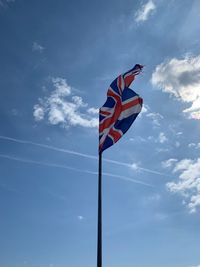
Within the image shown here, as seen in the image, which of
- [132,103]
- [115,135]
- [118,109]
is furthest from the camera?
[118,109]

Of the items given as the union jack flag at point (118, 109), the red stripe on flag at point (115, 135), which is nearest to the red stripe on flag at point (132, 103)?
the union jack flag at point (118, 109)

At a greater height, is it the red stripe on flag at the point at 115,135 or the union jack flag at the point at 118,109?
the union jack flag at the point at 118,109

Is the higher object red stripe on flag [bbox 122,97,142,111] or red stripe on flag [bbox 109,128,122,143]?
red stripe on flag [bbox 122,97,142,111]

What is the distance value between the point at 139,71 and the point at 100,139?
523cm

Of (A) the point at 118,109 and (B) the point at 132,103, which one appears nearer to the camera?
(B) the point at 132,103

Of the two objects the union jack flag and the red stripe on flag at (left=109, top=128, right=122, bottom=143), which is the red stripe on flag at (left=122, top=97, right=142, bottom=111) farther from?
Result: the red stripe on flag at (left=109, top=128, right=122, bottom=143)

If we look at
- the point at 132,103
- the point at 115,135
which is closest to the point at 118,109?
the point at 132,103

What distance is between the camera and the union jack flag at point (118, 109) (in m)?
23.7

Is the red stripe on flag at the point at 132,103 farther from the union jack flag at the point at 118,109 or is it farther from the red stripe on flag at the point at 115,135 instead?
the red stripe on flag at the point at 115,135

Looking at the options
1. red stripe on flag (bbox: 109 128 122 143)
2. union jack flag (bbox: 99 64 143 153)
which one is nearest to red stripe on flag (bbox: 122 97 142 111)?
union jack flag (bbox: 99 64 143 153)

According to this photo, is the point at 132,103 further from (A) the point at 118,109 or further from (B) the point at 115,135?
(B) the point at 115,135

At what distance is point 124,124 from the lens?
23844 mm

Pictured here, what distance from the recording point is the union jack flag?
23688 mm

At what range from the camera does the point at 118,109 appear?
2483 centimetres
